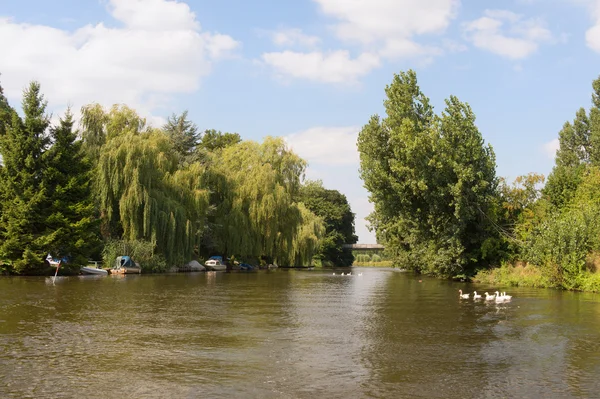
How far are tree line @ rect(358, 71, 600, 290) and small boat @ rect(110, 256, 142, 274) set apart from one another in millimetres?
20802

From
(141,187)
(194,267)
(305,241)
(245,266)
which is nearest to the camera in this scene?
(141,187)

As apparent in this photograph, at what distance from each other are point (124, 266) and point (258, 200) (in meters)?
19.8

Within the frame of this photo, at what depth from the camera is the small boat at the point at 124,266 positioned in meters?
45.8

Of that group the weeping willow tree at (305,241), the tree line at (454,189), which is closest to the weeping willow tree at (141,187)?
the weeping willow tree at (305,241)

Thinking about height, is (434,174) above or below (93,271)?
above

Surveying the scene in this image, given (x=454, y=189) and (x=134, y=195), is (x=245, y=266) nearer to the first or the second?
(x=134, y=195)

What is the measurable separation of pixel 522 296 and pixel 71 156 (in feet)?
112

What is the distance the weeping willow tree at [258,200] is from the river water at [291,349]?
112 ft

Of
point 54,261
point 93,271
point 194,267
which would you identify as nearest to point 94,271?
point 93,271

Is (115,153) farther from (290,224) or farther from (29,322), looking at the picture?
(29,322)

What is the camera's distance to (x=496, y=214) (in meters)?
46.0

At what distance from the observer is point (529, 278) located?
128 feet

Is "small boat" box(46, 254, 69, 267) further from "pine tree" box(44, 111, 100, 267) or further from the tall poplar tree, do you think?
the tall poplar tree

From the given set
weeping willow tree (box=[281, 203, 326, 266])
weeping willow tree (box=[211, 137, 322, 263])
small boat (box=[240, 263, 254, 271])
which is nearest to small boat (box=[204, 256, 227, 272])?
weeping willow tree (box=[211, 137, 322, 263])
